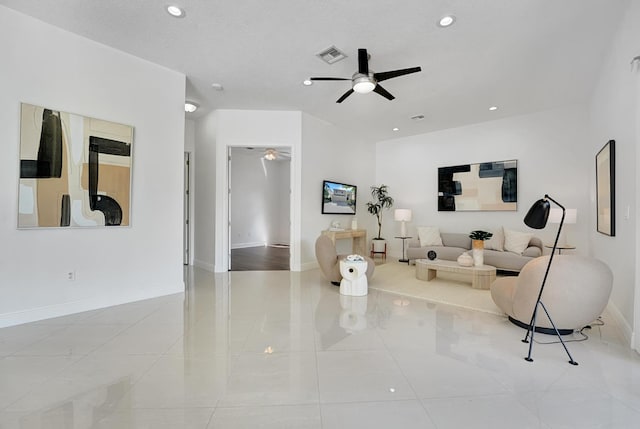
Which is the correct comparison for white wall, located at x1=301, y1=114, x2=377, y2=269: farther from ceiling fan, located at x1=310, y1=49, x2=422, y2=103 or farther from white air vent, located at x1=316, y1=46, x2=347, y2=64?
ceiling fan, located at x1=310, y1=49, x2=422, y2=103

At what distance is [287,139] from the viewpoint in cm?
553

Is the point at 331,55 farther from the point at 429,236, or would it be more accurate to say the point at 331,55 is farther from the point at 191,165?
the point at 429,236

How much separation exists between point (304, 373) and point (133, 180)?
10.3ft

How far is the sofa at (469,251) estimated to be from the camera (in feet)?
16.5

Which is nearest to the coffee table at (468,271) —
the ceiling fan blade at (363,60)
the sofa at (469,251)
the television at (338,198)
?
the sofa at (469,251)

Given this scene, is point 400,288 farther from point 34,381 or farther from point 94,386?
point 34,381

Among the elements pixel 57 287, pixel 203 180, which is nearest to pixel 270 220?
pixel 203 180

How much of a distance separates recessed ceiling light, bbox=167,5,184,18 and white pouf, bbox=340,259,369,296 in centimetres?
334

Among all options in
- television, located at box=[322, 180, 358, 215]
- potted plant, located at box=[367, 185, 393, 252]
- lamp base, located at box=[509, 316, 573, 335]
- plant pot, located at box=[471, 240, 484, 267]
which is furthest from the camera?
potted plant, located at box=[367, 185, 393, 252]

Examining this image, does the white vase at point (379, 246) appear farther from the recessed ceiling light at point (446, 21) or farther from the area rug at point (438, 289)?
Result: the recessed ceiling light at point (446, 21)

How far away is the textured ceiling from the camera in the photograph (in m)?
2.70

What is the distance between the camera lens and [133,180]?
362cm

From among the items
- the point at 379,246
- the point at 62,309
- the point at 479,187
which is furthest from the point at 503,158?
the point at 62,309

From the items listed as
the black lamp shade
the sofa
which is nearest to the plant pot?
the sofa
